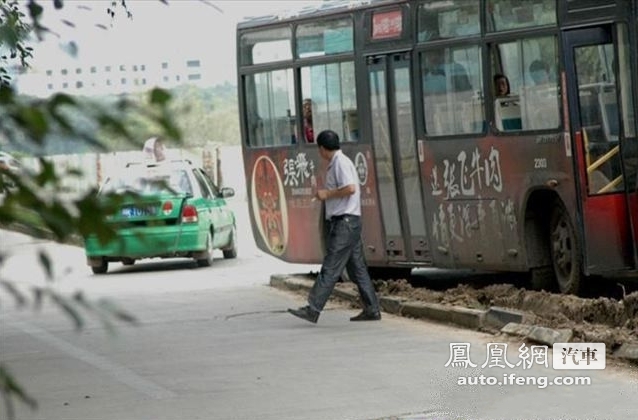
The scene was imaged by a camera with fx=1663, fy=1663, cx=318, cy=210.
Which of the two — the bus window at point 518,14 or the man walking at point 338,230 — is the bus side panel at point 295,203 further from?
the man walking at point 338,230

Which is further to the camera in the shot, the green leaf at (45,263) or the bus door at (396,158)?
the bus door at (396,158)

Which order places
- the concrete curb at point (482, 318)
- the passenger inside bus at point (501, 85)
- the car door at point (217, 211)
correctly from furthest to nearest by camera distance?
the car door at point (217, 211) < the passenger inside bus at point (501, 85) < the concrete curb at point (482, 318)

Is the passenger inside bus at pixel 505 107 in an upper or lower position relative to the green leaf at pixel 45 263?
upper

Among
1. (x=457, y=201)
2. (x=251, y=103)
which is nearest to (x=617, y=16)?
(x=457, y=201)

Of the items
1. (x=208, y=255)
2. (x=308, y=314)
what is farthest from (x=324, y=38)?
(x=208, y=255)

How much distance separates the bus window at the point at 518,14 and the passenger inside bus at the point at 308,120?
3.59 metres

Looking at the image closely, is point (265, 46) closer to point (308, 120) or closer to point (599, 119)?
point (308, 120)

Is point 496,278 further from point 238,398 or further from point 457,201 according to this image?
point 238,398

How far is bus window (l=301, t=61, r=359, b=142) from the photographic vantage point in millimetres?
18312

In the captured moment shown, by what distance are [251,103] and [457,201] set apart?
454 cm

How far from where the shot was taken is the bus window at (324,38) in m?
18.4

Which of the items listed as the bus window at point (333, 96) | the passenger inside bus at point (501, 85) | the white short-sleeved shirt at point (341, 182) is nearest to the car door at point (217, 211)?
the bus window at point (333, 96)

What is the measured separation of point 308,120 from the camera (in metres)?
19.0

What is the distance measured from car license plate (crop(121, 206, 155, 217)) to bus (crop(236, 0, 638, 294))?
34.3 feet
